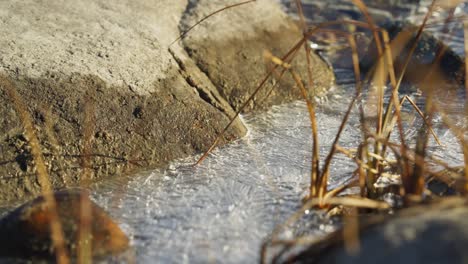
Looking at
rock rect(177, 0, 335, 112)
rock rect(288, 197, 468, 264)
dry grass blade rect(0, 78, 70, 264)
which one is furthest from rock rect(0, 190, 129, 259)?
rock rect(177, 0, 335, 112)

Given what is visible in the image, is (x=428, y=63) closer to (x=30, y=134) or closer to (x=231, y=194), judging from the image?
(x=231, y=194)

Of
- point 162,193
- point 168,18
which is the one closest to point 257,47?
point 168,18

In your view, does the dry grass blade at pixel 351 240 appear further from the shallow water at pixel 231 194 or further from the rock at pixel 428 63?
the rock at pixel 428 63

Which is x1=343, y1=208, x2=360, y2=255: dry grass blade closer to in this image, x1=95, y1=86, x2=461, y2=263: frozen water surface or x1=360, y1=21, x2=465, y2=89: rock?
x1=95, y1=86, x2=461, y2=263: frozen water surface

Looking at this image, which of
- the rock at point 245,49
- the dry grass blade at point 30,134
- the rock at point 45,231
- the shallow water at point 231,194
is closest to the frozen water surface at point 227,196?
the shallow water at point 231,194

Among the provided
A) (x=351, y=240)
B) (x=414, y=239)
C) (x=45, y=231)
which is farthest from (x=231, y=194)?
(x=414, y=239)
